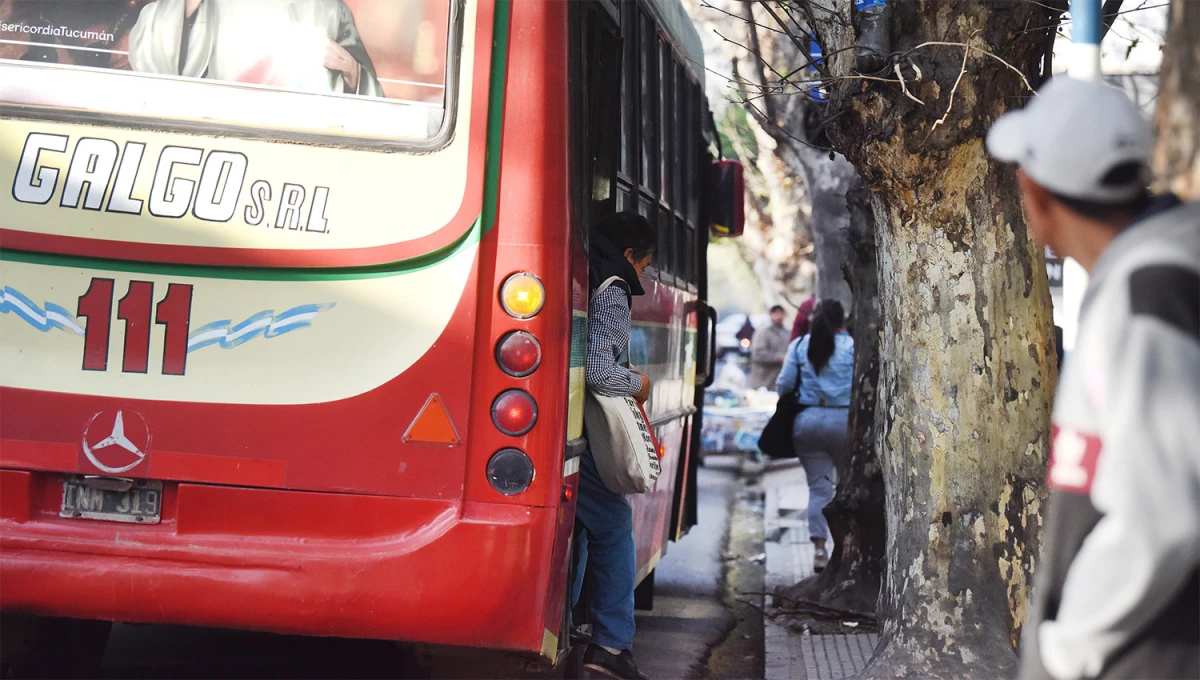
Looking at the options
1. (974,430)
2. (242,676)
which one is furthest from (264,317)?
(974,430)

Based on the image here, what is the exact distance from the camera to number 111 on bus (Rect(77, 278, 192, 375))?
13.4 ft

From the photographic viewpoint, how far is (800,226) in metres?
31.5

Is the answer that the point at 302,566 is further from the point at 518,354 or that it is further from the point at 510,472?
the point at 518,354

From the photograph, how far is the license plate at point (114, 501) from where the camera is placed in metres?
4.11

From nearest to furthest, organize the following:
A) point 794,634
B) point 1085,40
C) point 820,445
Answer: point 1085,40, point 794,634, point 820,445

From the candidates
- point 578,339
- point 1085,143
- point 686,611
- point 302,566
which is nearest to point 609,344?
point 578,339

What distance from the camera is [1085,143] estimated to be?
205 cm

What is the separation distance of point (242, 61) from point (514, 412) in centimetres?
137

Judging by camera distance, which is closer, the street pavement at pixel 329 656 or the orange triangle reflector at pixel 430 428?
the orange triangle reflector at pixel 430 428

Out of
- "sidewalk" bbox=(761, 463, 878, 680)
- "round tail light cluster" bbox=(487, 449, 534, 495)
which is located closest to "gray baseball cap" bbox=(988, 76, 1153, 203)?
"round tail light cluster" bbox=(487, 449, 534, 495)

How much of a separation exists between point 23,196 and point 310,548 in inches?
54.1

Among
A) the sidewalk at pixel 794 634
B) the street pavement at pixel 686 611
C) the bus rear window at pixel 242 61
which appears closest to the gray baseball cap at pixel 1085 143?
the bus rear window at pixel 242 61

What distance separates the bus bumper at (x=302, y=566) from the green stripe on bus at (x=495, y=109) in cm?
92

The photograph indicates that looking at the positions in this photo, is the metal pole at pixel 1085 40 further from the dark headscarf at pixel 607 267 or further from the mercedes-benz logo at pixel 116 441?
the mercedes-benz logo at pixel 116 441
